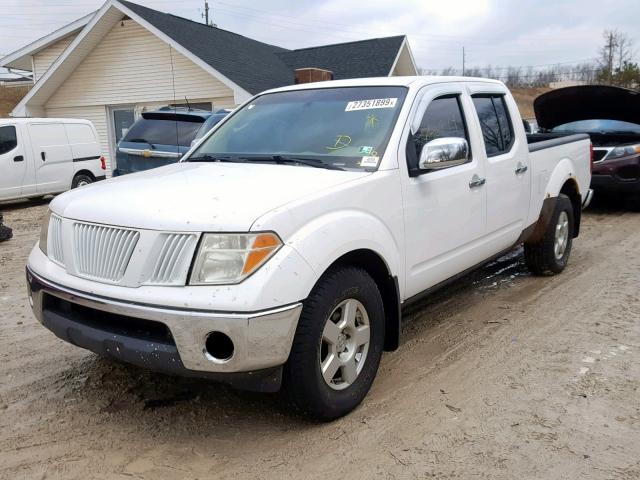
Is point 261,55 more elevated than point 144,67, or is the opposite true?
point 261,55

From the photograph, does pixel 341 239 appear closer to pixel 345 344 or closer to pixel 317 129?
pixel 345 344

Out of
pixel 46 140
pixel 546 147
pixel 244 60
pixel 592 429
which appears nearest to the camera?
pixel 592 429

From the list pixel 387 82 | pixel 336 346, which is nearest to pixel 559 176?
pixel 387 82

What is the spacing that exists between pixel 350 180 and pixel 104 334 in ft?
4.89

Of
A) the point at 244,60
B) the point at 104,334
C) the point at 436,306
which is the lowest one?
the point at 436,306

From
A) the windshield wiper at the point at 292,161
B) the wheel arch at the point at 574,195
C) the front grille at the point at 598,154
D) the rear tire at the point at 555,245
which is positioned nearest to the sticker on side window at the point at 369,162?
the windshield wiper at the point at 292,161

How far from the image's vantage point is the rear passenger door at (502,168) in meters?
4.59

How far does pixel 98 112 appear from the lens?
1903 centimetres

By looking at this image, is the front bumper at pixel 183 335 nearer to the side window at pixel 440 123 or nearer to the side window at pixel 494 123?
the side window at pixel 440 123

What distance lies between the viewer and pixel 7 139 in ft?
37.2

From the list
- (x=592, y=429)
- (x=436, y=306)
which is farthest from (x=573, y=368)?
(x=436, y=306)

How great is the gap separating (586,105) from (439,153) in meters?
7.71

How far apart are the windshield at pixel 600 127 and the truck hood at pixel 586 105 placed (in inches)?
2.8

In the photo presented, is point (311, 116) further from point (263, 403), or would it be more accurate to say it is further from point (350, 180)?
point (263, 403)
